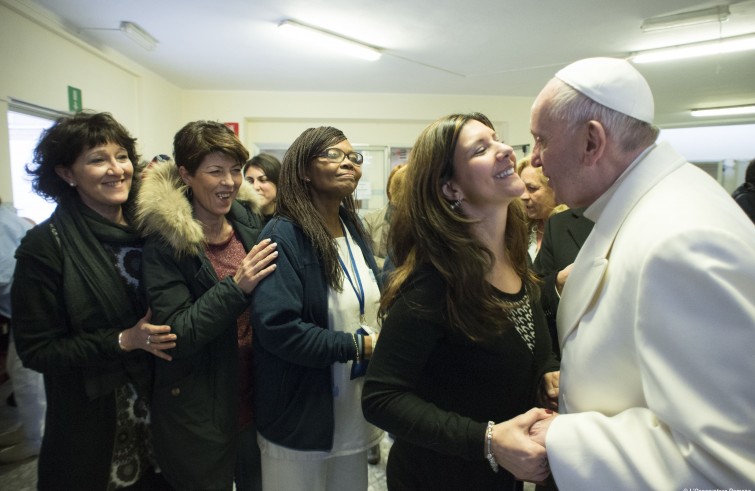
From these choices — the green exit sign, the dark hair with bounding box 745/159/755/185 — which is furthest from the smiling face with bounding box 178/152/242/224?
the dark hair with bounding box 745/159/755/185

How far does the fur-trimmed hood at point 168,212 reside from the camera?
139cm

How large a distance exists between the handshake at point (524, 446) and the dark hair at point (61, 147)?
165 cm

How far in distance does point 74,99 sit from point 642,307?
4539 millimetres

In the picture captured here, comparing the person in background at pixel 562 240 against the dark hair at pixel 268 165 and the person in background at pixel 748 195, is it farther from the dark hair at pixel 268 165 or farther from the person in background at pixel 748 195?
the person in background at pixel 748 195

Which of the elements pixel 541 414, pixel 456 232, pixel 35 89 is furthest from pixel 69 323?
pixel 35 89

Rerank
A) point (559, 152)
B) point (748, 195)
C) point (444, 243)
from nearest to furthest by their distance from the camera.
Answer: point (559, 152) < point (444, 243) < point (748, 195)

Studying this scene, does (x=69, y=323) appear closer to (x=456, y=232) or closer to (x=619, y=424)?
(x=456, y=232)

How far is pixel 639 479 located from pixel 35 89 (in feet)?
14.1

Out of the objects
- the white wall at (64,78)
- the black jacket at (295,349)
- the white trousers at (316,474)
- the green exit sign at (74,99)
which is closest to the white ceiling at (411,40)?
the white wall at (64,78)

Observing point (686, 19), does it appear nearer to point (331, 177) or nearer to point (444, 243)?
point (331, 177)

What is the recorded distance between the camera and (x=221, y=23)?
11.5 feet

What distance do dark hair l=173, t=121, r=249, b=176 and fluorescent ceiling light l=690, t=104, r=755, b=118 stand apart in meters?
7.89

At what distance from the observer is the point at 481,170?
1.03m

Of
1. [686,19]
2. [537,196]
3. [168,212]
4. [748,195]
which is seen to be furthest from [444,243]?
[686,19]
